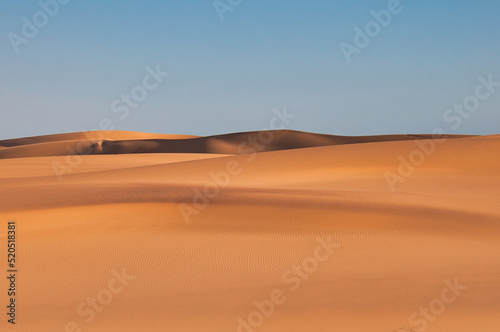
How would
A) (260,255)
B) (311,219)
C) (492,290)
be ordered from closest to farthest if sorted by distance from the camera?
(492,290)
(260,255)
(311,219)

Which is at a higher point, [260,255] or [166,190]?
[166,190]

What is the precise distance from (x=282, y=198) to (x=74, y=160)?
26.3 meters

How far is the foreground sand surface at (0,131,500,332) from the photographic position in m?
6.28

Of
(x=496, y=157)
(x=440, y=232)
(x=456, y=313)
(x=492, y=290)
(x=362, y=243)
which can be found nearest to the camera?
(x=456, y=313)

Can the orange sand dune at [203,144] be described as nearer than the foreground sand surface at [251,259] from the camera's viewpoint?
No

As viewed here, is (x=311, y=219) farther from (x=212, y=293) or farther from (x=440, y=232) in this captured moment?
(x=212, y=293)

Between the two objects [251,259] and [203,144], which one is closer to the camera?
[251,259]

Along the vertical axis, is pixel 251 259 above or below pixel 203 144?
below

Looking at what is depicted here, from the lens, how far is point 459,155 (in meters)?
25.9

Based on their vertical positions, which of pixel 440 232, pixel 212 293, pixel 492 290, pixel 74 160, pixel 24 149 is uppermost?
pixel 24 149

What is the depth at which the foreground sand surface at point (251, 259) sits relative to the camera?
20.6ft

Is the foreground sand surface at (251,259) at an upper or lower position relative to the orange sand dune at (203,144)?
lower

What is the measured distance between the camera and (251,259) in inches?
361

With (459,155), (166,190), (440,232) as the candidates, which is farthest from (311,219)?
(459,155)
